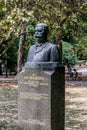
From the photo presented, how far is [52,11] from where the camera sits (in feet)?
57.8

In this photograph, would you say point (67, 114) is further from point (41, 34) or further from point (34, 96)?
point (34, 96)

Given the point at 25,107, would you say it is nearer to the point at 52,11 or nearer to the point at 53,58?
the point at 53,58

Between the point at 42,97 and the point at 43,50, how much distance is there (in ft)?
3.90

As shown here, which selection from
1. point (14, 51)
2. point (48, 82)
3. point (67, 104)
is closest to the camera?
point (48, 82)

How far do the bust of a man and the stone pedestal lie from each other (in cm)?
33

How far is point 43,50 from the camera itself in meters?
12.0

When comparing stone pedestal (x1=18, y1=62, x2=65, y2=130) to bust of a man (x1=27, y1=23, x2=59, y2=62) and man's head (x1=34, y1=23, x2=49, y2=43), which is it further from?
man's head (x1=34, y1=23, x2=49, y2=43)

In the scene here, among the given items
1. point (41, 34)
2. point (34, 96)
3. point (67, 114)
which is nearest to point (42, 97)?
point (34, 96)

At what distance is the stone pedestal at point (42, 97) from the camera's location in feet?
37.6

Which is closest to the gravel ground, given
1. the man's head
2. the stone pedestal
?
the stone pedestal

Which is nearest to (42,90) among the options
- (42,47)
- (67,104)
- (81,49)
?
(42,47)

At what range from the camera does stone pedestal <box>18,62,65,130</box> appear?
37.6 ft

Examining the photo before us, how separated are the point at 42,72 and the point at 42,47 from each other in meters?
0.82

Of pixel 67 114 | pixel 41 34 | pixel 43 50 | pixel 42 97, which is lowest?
pixel 67 114
